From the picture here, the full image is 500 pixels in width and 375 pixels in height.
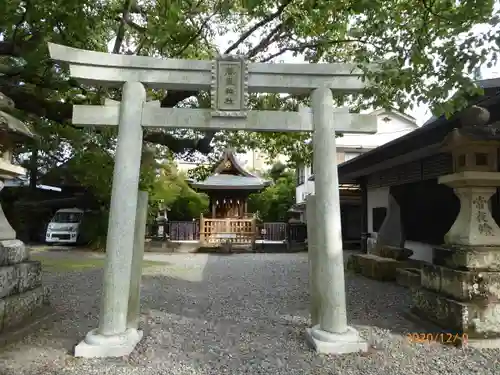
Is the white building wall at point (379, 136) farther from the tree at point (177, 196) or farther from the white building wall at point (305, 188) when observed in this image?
the tree at point (177, 196)

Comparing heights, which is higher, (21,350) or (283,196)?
(283,196)

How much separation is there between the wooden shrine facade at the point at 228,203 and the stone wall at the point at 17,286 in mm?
15703

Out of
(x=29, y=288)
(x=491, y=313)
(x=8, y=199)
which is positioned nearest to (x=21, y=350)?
(x=29, y=288)

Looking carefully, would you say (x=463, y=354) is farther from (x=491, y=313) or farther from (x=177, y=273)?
(x=177, y=273)

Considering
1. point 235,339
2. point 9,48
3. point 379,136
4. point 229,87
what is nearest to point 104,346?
point 235,339

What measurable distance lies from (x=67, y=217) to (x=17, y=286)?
21.1 m

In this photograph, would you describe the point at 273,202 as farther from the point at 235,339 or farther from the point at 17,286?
the point at 17,286

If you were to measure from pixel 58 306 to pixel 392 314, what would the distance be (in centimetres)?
600

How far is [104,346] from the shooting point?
4.62 m

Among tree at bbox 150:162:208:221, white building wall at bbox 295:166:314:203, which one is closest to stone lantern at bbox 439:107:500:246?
tree at bbox 150:162:208:221

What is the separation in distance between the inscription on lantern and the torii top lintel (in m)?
0.10

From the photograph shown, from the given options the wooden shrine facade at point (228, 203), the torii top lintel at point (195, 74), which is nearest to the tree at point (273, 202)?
the wooden shrine facade at point (228, 203)

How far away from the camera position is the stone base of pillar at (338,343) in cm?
476

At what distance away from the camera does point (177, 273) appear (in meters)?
12.6
